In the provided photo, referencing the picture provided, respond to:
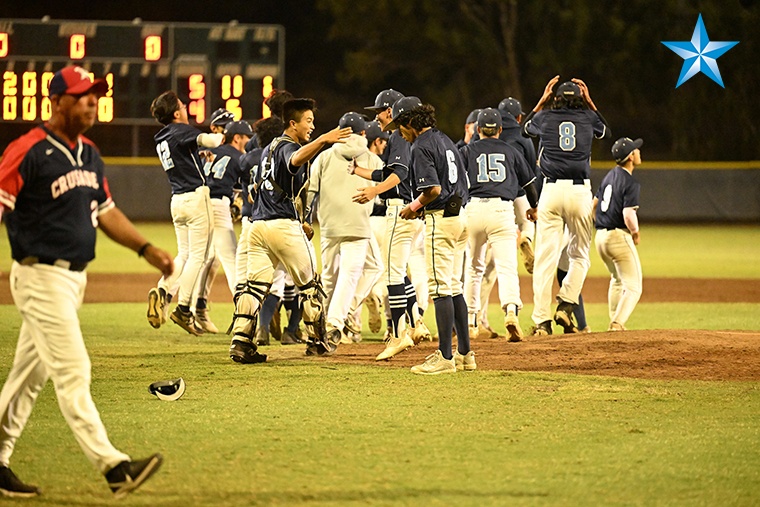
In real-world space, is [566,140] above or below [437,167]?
above

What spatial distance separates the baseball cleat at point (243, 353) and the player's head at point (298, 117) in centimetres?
163

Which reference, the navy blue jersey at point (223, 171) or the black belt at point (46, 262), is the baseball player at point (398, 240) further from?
the black belt at point (46, 262)

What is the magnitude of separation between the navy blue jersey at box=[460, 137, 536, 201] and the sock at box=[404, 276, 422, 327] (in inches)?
47.1

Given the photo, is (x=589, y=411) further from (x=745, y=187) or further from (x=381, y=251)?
(x=745, y=187)

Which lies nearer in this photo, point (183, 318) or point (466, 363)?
point (466, 363)

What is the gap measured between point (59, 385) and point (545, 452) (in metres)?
2.43

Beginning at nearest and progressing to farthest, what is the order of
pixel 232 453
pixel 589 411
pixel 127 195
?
pixel 232 453, pixel 589 411, pixel 127 195

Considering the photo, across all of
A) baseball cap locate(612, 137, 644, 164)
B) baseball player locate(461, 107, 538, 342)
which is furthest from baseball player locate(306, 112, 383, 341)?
baseball cap locate(612, 137, 644, 164)

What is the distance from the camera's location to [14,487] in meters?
5.00

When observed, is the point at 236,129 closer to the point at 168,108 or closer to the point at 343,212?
the point at 168,108

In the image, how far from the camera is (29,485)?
510 centimetres

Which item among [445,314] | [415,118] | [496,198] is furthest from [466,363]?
[496,198]

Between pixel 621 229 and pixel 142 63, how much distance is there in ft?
54.7

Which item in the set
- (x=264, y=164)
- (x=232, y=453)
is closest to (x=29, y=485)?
(x=232, y=453)
